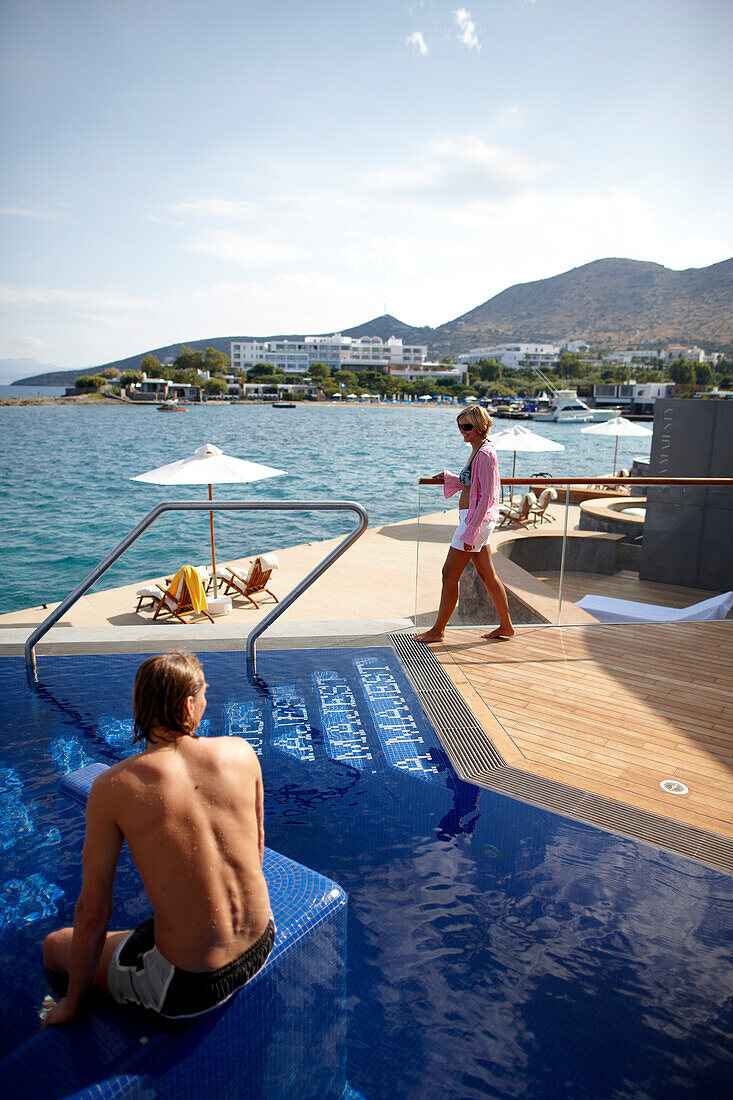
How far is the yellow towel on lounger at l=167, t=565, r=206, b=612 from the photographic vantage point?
8.94m

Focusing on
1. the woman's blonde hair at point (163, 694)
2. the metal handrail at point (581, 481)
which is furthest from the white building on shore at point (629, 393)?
the woman's blonde hair at point (163, 694)

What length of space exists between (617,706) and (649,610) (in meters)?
3.88

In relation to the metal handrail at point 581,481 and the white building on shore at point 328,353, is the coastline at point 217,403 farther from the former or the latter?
the metal handrail at point 581,481

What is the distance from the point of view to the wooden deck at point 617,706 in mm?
3012

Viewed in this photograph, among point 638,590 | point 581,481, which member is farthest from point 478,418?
point 638,590

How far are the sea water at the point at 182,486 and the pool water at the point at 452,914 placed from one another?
2.80 meters

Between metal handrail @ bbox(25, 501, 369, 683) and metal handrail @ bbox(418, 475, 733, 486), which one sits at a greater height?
metal handrail @ bbox(418, 475, 733, 486)

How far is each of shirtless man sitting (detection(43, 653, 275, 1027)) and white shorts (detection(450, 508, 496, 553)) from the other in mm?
3212

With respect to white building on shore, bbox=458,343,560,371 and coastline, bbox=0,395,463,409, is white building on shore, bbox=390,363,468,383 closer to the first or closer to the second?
white building on shore, bbox=458,343,560,371

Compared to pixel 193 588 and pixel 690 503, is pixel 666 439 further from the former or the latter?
pixel 193 588

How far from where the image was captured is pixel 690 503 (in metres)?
7.12

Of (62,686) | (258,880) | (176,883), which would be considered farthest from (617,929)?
(62,686)

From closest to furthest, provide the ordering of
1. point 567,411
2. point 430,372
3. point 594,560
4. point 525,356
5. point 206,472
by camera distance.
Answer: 1. point 594,560
2. point 206,472
3. point 567,411
4. point 430,372
5. point 525,356

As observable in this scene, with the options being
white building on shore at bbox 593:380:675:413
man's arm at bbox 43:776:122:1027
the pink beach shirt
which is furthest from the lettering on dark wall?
white building on shore at bbox 593:380:675:413
